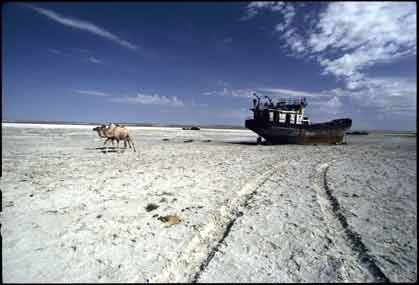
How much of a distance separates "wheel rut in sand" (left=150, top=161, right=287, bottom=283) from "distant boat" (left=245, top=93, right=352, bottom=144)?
69.9 ft

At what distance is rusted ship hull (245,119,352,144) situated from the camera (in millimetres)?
26484

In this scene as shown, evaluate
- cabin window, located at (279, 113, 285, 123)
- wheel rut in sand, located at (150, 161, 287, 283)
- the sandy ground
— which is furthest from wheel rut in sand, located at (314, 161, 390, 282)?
cabin window, located at (279, 113, 285, 123)

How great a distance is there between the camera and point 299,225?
503 centimetres

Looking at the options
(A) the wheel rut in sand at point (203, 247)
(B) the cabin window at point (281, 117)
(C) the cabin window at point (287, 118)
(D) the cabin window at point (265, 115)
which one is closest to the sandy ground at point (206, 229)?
(A) the wheel rut in sand at point (203, 247)

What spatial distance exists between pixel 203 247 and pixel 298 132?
25.2 m

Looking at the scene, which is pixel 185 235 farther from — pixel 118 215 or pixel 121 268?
pixel 118 215

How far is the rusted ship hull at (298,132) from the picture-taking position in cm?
2648

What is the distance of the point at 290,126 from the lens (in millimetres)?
26578

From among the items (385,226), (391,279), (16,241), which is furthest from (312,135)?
(16,241)

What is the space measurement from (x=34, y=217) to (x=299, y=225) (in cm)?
575

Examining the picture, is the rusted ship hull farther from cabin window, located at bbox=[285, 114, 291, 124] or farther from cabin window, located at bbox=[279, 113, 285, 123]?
cabin window, located at bbox=[285, 114, 291, 124]

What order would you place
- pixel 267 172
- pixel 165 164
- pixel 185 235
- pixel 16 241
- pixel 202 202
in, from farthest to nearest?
pixel 165 164, pixel 267 172, pixel 202 202, pixel 185 235, pixel 16 241

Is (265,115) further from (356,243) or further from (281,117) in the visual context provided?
(356,243)

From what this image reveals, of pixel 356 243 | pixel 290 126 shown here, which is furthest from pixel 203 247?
pixel 290 126
